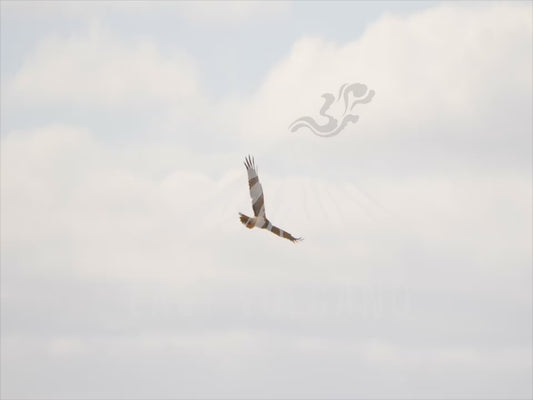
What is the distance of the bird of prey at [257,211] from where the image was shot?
61688 millimetres

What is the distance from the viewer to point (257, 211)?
→ 61969mm

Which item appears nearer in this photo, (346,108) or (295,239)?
(295,239)

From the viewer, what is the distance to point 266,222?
62.2 meters

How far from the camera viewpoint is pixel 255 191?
63.4 metres

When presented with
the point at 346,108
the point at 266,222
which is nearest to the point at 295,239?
the point at 266,222

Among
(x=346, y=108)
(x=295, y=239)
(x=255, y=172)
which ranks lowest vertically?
(x=295, y=239)

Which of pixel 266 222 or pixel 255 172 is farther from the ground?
pixel 255 172

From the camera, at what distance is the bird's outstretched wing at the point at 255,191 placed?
62062mm

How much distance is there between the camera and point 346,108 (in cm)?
7969

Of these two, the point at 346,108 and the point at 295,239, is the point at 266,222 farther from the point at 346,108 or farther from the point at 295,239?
the point at 346,108

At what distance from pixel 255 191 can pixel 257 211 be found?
90.8 inches

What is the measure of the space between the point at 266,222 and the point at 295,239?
2969 mm

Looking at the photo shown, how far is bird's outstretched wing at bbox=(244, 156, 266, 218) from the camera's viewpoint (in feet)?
204

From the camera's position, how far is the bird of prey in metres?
61.7
